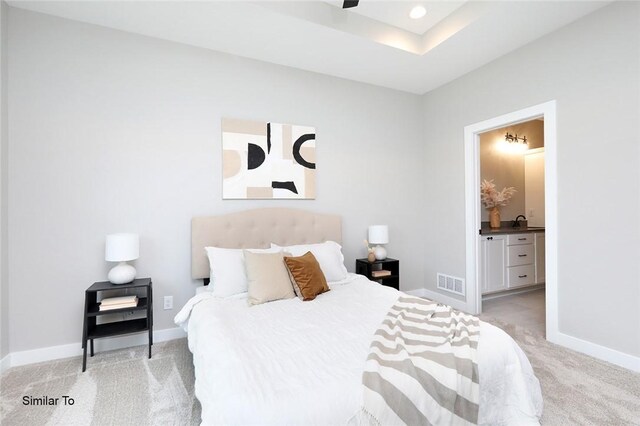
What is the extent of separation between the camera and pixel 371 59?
10.7ft

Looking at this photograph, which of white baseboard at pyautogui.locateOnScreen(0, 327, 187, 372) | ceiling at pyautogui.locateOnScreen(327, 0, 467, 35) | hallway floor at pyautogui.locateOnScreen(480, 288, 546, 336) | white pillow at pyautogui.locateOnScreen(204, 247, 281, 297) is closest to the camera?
white baseboard at pyautogui.locateOnScreen(0, 327, 187, 372)

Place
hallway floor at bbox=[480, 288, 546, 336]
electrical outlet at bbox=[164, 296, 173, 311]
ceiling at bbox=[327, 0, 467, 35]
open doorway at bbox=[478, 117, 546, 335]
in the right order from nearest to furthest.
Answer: ceiling at bbox=[327, 0, 467, 35] < electrical outlet at bbox=[164, 296, 173, 311] < hallway floor at bbox=[480, 288, 546, 336] < open doorway at bbox=[478, 117, 546, 335]

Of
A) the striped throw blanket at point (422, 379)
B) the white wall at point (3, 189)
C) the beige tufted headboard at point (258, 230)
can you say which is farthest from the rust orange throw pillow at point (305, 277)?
the white wall at point (3, 189)

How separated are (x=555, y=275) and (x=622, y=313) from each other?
50 cm

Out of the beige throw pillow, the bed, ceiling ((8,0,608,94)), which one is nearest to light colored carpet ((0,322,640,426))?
the bed

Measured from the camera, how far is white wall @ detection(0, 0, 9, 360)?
229 cm

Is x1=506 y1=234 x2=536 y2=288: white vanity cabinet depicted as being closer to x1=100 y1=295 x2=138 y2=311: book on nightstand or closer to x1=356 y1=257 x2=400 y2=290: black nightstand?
x1=356 y1=257 x2=400 y2=290: black nightstand

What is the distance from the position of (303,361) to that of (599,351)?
2.61 metres

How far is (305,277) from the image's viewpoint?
2533mm

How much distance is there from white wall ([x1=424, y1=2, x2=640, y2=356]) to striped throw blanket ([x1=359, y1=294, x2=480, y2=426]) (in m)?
1.66

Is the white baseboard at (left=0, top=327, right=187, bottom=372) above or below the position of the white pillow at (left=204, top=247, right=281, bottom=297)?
below

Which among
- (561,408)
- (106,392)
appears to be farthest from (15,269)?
(561,408)

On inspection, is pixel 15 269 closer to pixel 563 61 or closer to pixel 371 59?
pixel 371 59

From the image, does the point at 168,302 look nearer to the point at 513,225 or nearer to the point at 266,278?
the point at 266,278
